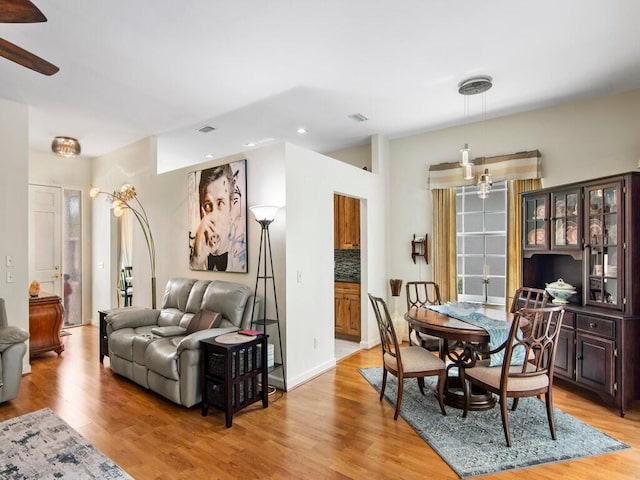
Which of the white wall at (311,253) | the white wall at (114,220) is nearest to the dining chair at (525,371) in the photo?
the white wall at (311,253)

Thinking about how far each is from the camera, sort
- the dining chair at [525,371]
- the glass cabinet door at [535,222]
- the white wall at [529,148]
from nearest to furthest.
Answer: the dining chair at [525,371], the white wall at [529,148], the glass cabinet door at [535,222]

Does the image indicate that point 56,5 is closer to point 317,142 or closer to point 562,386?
point 317,142

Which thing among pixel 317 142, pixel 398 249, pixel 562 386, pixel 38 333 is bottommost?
pixel 562 386

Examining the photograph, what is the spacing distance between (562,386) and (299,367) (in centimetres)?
272

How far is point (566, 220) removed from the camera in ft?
12.2

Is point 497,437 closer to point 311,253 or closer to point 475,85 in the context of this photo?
point 311,253

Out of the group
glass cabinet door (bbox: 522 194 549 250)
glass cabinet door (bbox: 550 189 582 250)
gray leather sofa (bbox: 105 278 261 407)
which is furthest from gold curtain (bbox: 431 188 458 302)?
gray leather sofa (bbox: 105 278 261 407)

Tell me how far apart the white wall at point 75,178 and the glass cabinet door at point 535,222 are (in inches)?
274

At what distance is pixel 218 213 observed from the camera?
423 centimetres

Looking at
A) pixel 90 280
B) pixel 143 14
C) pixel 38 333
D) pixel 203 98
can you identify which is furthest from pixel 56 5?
pixel 90 280

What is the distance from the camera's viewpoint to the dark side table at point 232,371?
9.45 ft

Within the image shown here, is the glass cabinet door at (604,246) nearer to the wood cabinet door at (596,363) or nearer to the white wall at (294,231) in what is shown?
the wood cabinet door at (596,363)

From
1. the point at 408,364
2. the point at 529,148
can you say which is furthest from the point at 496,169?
the point at 408,364

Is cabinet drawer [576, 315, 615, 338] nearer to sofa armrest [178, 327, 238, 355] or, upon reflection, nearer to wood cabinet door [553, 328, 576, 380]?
wood cabinet door [553, 328, 576, 380]
